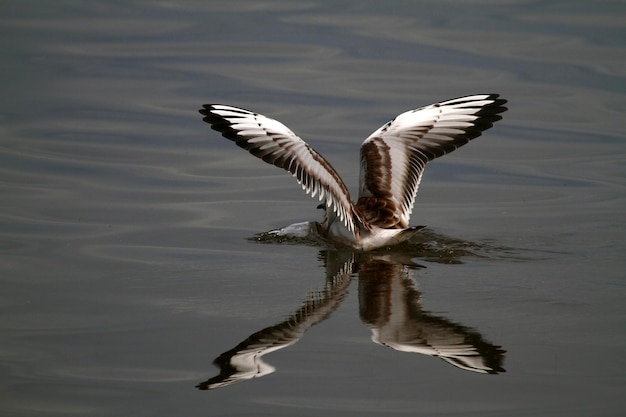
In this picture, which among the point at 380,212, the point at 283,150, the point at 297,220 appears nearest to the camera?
the point at 283,150

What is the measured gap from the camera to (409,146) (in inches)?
433

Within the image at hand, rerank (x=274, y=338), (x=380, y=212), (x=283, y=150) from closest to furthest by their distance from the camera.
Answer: (x=274, y=338), (x=283, y=150), (x=380, y=212)

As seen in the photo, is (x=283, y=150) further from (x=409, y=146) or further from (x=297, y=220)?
(x=409, y=146)

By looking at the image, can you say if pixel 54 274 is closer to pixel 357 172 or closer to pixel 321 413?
pixel 321 413

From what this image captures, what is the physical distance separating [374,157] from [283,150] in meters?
1.48

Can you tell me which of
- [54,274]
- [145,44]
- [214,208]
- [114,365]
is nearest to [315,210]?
[214,208]

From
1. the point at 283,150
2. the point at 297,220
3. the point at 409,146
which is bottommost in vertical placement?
the point at 297,220

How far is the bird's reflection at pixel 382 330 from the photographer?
676cm

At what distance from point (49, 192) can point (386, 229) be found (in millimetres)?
3068

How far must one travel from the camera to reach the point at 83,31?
18078 millimetres

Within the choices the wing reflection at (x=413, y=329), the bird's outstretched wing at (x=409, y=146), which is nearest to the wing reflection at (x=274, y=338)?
the wing reflection at (x=413, y=329)

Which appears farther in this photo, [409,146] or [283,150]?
[409,146]

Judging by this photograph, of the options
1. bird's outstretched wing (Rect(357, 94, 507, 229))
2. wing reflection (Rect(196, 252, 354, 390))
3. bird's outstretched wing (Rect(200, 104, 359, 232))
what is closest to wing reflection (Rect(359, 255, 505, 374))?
wing reflection (Rect(196, 252, 354, 390))

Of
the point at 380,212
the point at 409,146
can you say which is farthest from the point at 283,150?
the point at 409,146
